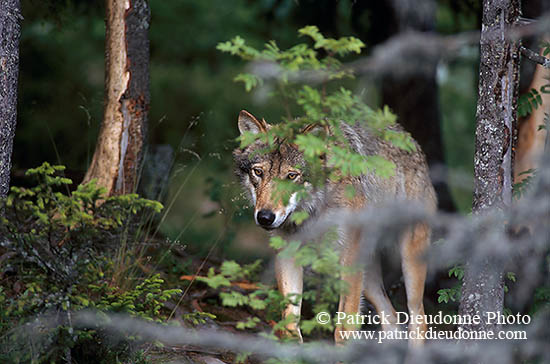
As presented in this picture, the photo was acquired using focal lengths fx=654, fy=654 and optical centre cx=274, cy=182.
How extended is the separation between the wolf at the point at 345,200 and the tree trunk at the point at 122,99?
3.49 feet

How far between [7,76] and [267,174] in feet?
6.52

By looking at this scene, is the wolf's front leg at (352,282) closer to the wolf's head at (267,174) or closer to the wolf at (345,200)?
the wolf at (345,200)

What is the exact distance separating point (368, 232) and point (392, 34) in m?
6.34

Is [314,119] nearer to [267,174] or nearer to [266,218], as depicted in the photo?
[266,218]

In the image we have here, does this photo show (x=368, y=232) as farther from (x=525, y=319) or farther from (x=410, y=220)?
(x=525, y=319)

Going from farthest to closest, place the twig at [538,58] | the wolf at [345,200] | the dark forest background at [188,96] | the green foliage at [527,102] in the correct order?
the dark forest background at [188,96]
the green foliage at [527,102]
the wolf at [345,200]
the twig at [538,58]

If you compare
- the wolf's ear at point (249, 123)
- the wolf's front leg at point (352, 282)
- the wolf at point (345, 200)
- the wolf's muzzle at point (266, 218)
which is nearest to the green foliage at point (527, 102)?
the wolf at point (345, 200)

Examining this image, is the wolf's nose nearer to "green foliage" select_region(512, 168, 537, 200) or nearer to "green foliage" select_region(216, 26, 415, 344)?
"green foliage" select_region(216, 26, 415, 344)

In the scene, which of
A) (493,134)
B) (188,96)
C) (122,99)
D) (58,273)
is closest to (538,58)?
(493,134)

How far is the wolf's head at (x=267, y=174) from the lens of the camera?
4680 millimetres

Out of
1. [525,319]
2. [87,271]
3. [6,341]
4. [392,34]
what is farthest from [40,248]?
[392,34]

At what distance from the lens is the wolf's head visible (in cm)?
468

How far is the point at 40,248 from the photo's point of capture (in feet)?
13.3

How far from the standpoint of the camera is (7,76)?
14.9ft
